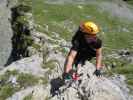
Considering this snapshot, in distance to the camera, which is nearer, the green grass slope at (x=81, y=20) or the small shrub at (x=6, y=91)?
the small shrub at (x=6, y=91)

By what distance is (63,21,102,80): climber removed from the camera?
2262cm

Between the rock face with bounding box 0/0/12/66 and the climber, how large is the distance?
45663 mm

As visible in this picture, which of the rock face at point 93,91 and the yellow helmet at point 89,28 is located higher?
the yellow helmet at point 89,28

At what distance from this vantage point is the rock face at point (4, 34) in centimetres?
7080

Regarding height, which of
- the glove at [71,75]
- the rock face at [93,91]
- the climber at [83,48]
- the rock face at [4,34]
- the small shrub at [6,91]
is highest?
the climber at [83,48]

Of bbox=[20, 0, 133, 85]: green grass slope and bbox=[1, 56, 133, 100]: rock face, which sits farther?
bbox=[20, 0, 133, 85]: green grass slope

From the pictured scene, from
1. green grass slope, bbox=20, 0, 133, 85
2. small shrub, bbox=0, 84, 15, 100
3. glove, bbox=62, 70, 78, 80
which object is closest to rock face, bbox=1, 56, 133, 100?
glove, bbox=62, 70, 78, 80

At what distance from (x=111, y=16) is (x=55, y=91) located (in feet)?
234

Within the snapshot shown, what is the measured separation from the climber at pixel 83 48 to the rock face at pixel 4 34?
45.7 m

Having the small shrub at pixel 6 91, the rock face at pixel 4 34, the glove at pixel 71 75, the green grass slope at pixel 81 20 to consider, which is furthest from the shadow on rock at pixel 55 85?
the rock face at pixel 4 34

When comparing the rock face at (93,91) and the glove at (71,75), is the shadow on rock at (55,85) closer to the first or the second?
the rock face at (93,91)

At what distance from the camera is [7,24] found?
79.2m

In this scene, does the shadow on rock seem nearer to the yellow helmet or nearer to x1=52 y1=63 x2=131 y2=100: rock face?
x1=52 y1=63 x2=131 y2=100: rock face

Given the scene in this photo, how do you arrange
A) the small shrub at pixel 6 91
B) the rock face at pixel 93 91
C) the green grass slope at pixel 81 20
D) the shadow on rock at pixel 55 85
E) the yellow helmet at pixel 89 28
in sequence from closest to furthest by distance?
the rock face at pixel 93 91
the yellow helmet at pixel 89 28
the shadow on rock at pixel 55 85
the small shrub at pixel 6 91
the green grass slope at pixel 81 20
